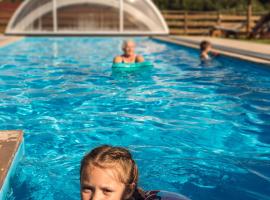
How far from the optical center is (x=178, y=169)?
3922mm

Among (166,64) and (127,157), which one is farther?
(166,64)

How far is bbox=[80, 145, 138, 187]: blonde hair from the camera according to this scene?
2038 mm

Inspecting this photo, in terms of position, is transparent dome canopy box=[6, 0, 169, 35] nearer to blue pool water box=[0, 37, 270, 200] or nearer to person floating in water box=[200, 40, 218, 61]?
person floating in water box=[200, 40, 218, 61]

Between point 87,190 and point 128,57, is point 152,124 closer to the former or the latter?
point 87,190

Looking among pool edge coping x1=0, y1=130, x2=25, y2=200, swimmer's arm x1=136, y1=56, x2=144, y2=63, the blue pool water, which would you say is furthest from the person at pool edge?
pool edge coping x1=0, y1=130, x2=25, y2=200

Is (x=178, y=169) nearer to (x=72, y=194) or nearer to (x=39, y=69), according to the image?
(x=72, y=194)

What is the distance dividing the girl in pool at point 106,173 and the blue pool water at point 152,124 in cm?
138

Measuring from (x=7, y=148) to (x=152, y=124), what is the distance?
7.63 ft

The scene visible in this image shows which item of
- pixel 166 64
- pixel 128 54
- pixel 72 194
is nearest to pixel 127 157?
pixel 72 194

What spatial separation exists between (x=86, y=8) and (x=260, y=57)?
1504cm

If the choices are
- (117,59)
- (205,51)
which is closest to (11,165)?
(117,59)

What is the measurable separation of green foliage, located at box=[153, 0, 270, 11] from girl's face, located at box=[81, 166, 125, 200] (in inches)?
1386

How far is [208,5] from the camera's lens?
120ft

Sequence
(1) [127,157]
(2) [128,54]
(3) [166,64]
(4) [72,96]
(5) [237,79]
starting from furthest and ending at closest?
(3) [166,64]
(2) [128,54]
(5) [237,79]
(4) [72,96]
(1) [127,157]
